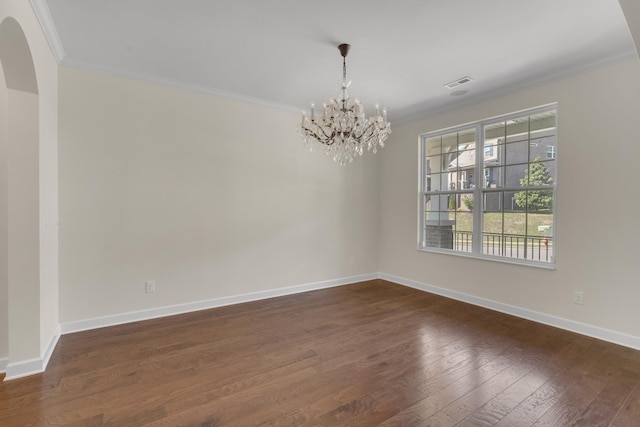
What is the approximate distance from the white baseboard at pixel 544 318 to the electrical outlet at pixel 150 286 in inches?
148

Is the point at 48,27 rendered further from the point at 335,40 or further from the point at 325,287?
the point at 325,287

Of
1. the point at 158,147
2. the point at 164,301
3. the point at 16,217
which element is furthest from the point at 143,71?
the point at 164,301

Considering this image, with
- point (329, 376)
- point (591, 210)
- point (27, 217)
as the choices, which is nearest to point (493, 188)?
point (591, 210)

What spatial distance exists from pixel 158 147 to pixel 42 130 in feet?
3.60

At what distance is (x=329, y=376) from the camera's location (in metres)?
2.24

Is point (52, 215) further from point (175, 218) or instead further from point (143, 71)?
point (143, 71)

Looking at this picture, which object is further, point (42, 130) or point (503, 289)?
point (503, 289)

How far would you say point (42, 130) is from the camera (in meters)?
2.34

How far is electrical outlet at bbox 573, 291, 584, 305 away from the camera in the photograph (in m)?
→ 3.05

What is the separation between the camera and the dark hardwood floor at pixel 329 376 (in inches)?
71.4

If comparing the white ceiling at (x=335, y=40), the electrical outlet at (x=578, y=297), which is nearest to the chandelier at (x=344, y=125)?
the white ceiling at (x=335, y=40)

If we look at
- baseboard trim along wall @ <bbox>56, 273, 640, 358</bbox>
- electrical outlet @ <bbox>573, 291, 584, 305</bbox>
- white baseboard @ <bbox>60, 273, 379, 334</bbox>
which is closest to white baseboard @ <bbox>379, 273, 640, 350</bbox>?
baseboard trim along wall @ <bbox>56, 273, 640, 358</bbox>

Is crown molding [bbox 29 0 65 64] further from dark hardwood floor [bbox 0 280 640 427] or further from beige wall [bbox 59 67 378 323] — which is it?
dark hardwood floor [bbox 0 280 640 427]

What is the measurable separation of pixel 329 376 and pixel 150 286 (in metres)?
2.36
